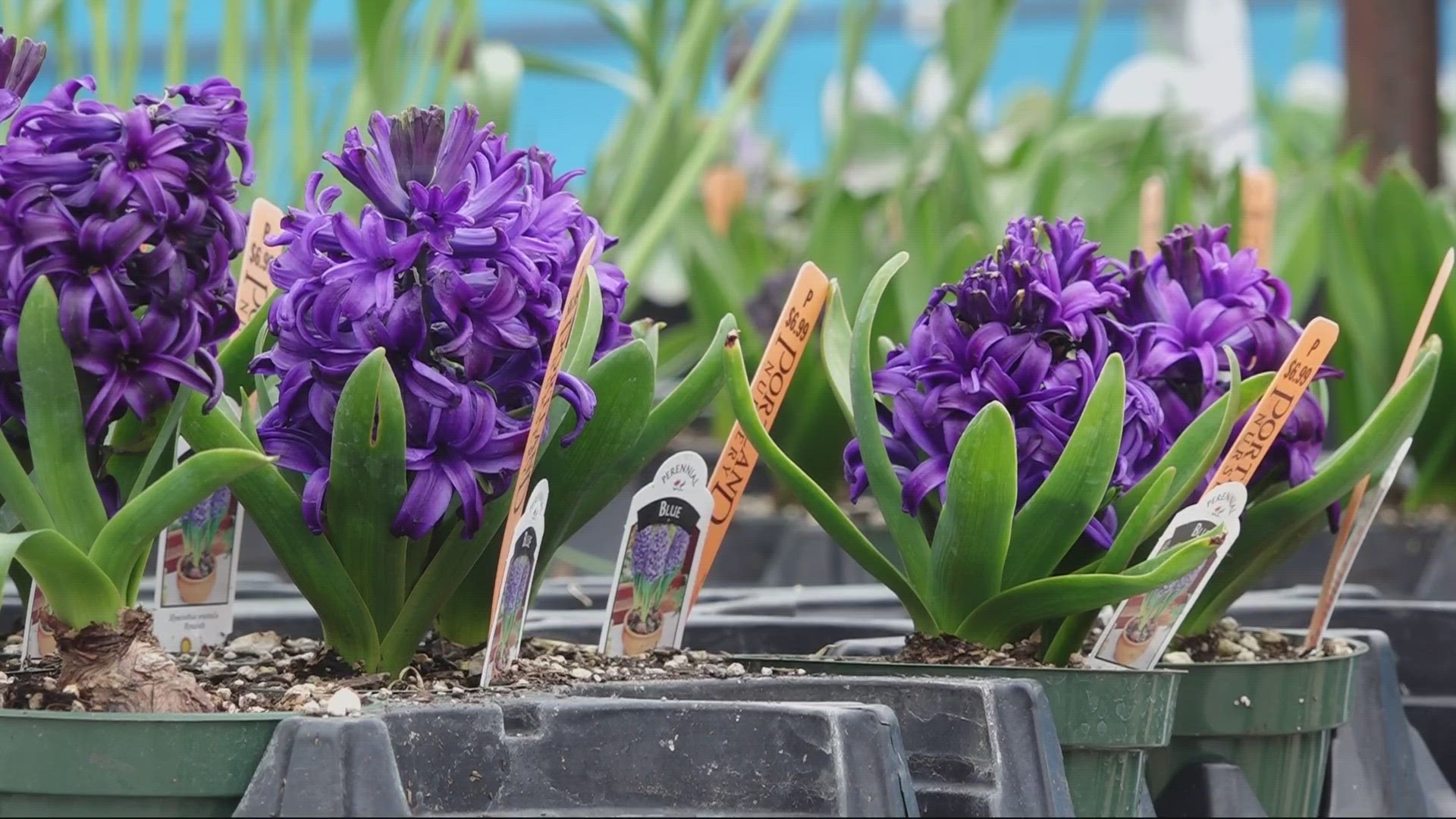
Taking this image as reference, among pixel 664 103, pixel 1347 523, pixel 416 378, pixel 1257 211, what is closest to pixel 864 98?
pixel 664 103

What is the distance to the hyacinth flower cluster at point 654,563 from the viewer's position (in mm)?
703

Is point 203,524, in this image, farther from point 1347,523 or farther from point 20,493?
point 1347,523

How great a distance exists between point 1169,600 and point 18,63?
0.50 m

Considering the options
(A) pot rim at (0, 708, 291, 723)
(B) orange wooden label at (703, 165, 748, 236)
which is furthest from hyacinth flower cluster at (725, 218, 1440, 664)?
(B) orange wooden label at (703, 165, 748, 236)

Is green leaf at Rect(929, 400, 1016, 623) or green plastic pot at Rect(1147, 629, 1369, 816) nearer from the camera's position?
green leaf at Rect(929, 400, 1016, 623)

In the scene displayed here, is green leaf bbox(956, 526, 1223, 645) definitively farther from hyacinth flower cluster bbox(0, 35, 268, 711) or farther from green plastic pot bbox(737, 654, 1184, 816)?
hyacinth flower cluster bbox(0, 35, 268, 711)

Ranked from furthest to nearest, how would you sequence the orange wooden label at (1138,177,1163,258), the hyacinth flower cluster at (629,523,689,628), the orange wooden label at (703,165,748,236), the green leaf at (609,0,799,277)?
the orange wooden label at (703,165,748,236), the green leaf at (609,0,799,277), the orange wooden label at (1138,177,1163,258), the hyacinth flower cluster at (629,523,689,628)

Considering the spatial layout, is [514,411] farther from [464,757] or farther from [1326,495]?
[1326,495]

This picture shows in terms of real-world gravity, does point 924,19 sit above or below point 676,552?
above

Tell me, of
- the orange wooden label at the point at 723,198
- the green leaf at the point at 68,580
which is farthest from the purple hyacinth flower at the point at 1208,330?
the orange wooden label at the point at 723,198

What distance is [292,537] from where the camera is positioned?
603 millimetres

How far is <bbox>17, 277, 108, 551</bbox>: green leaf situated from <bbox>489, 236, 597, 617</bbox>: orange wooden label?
0.47 feet

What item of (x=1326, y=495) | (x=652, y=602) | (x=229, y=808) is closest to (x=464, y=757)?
(x=229, y=808)

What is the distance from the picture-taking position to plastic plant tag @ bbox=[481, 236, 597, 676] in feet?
1.87
